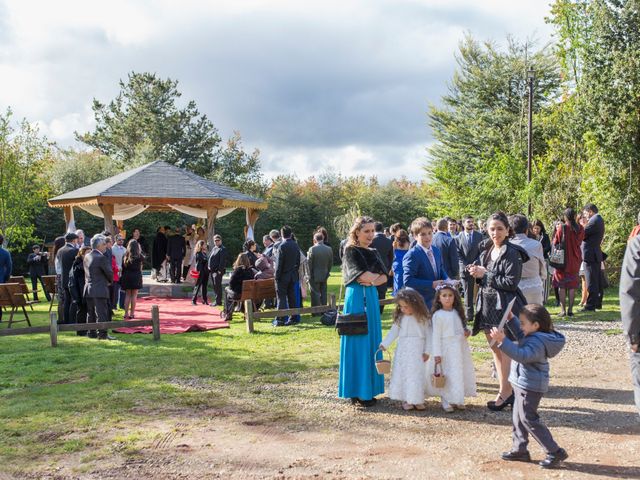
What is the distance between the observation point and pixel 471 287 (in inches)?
488

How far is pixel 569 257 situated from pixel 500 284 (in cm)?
727

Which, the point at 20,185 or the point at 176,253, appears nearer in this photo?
the point at 176,253

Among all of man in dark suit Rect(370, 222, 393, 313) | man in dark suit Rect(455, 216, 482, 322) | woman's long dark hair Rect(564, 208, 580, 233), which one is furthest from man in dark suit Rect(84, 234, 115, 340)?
woman's long dark hair Rect(564, 208, 580, 233)

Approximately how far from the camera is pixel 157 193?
20.9 m

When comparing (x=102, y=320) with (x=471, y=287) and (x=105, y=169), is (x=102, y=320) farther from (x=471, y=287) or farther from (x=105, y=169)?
(x=105, y=169)

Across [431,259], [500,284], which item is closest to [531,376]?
[500,284]

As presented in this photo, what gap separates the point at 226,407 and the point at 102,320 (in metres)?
5.27

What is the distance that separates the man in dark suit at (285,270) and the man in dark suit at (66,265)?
12.8 ft

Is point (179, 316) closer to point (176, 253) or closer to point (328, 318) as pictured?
point (328, 318)

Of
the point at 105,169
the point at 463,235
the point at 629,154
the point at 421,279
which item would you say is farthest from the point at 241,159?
the point at 421,279

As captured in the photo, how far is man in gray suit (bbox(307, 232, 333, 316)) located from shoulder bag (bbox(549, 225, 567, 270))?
14.6 feet

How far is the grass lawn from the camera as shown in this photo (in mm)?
5871

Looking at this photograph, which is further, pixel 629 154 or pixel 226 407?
pixel 629 154

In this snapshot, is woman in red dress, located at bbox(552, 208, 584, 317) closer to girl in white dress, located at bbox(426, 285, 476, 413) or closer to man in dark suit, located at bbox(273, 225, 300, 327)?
man in dark suit, located at bbox(273, 225, 300, 327)
